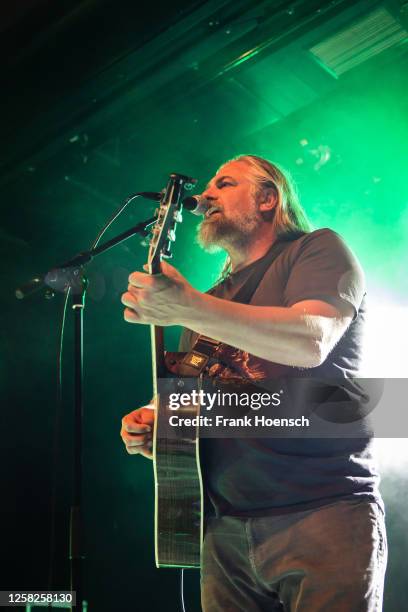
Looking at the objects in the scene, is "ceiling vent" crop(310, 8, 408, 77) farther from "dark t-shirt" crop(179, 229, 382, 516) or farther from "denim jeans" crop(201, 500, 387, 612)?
"denim jeans" crop(201, 500, 387, 612)

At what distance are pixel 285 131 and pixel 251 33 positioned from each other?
1183 mm

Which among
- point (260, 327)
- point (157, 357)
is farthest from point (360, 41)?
point (260, 327)

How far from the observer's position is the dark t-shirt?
1.94 meters

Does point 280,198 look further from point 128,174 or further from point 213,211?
point 128,174

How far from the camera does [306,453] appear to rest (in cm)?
199

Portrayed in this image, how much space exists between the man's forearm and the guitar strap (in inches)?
19.8

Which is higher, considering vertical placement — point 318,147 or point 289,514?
point 318,147

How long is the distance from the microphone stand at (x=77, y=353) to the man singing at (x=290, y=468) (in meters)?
0.31

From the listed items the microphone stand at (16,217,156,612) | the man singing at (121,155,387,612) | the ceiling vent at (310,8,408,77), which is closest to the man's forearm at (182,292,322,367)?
the man singing at (121,155,387,612)

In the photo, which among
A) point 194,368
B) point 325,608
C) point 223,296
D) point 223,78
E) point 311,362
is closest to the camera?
point 325,608

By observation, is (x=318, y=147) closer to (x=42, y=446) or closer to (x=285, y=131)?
(x=285, y=131)

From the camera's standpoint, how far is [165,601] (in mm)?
4504

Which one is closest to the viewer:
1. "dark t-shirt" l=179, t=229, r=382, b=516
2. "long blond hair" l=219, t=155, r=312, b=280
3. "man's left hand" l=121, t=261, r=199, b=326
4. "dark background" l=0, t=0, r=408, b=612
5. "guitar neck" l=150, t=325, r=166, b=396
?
"man's left hand" l=121, t=261, r=199, b=326

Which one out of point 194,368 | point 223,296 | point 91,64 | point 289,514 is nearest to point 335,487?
point 289,514
